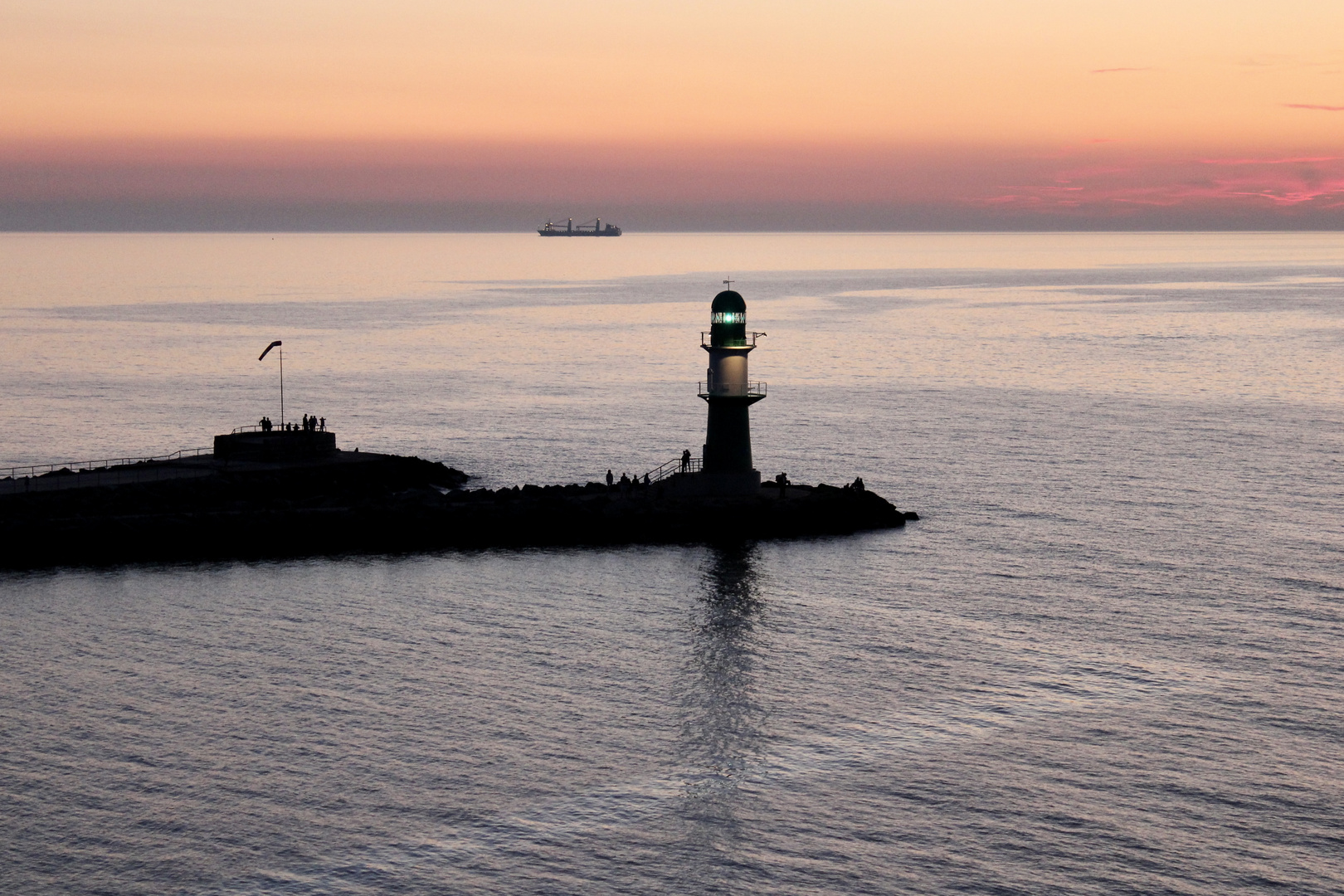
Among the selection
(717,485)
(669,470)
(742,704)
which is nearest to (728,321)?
(717,485)

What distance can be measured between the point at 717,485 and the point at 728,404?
369 centimetres

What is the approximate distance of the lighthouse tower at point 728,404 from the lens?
65.1 m

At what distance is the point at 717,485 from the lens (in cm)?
6600

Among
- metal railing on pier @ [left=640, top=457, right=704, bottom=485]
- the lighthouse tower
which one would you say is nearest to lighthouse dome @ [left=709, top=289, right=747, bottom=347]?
the lighthouse tower

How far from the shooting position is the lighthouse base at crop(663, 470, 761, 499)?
6594 centimetres

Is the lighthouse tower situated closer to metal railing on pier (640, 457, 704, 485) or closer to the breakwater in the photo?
the breakwater

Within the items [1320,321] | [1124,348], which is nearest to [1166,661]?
[1124,348]

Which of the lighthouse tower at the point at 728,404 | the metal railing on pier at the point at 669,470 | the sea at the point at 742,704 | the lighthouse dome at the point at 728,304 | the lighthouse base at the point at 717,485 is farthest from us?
the metal railing on pier at the point at 669,470

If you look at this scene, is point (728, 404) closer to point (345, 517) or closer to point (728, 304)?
point (728, 304)

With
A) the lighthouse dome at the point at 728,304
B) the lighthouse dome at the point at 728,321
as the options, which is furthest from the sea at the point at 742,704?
the lighthouse dome at the point at 728,304

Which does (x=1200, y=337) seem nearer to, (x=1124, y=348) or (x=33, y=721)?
(x=1124, y=348)

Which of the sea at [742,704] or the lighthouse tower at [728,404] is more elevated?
the lighthouse tower at [728,404]

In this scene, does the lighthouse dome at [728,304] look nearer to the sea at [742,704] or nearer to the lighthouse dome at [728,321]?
the lighthouse dome at [728,321]

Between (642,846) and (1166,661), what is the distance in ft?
64.8
